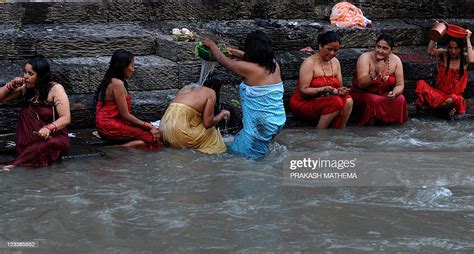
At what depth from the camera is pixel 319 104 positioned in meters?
7.44

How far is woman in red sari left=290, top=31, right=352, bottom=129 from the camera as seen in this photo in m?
7.39

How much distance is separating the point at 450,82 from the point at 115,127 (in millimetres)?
3896

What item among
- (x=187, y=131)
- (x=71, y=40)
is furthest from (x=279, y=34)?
(x=187, y=131)

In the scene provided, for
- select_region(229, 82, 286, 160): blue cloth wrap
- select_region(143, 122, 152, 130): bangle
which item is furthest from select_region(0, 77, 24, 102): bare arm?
select_region(229, 82, 286, 160): blue cloth wrap

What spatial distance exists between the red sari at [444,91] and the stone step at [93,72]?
276 cm

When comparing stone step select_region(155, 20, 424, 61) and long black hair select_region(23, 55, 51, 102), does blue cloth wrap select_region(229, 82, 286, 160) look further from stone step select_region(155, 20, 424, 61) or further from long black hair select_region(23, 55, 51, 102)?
long black hair select_region(23, 55, 51, 102)

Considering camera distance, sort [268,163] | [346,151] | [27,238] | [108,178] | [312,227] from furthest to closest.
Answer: [346,151] < [268,163] < [108,178] < [312,227] < [27,238]

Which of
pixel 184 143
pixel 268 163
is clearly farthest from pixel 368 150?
pixel 184 143

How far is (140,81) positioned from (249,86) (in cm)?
151

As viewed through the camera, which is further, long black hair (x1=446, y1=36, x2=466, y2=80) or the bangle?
long black hair (x1=446, y1=36, x2=466, y2=80)

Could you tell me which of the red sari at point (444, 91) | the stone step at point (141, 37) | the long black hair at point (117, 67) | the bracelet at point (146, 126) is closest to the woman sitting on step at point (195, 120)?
the bracelet at point (146, 126)

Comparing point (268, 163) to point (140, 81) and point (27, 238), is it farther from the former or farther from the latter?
point (27, 238)

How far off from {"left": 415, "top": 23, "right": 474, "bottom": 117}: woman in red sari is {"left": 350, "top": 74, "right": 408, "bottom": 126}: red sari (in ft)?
1.46

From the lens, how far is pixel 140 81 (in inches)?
293
